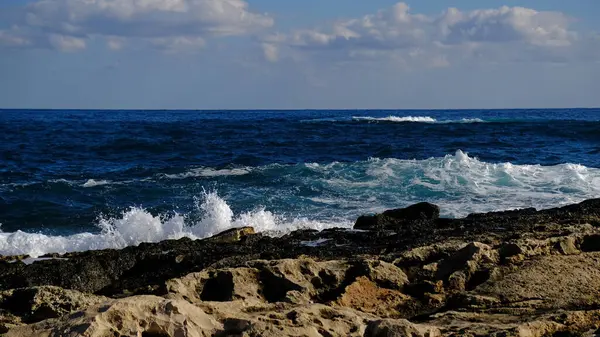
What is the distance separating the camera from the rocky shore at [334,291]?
3916mm

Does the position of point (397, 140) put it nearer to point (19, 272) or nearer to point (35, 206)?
point (35, 206)

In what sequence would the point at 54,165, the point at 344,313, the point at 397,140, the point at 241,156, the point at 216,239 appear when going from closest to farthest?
1. the point at 344,313
2. the point at 216,239
3. the point at 54,165
4. the point at 241,156
5. the point at 397,140

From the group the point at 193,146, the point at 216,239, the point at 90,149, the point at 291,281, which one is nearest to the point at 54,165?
the point at 90,149

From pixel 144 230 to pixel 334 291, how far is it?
736 centimetres

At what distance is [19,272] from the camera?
7.70m

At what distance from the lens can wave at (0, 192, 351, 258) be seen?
1133 centimetres

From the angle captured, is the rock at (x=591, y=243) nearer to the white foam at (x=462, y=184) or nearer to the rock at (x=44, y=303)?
the rock at (x=44, y=303)

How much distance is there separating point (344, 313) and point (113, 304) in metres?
1.37

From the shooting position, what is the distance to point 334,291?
525 centimetres

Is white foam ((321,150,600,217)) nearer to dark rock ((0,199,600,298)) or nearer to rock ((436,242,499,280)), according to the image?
dark rock ((0,199,600,298))

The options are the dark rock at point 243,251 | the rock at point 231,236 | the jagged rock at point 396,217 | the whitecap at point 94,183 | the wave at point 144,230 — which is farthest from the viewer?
the whitecap at point 94,183

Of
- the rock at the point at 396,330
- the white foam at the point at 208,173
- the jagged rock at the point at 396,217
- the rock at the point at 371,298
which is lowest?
the white foam at the point at 208,173

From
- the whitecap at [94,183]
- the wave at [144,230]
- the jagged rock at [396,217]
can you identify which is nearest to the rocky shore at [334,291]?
the jagged rock at [396,217]

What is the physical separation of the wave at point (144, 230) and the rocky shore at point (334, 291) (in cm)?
321
